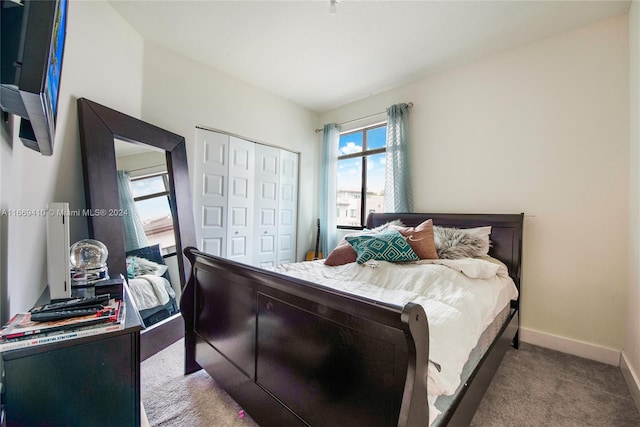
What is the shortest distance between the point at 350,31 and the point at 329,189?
2015 mm

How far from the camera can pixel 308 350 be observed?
107 centimetres

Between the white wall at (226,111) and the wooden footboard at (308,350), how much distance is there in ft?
6.09

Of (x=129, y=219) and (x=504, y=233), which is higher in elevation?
(x=129, y=219)

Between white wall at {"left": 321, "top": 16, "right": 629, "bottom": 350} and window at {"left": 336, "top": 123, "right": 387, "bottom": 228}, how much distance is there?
89 centimetres

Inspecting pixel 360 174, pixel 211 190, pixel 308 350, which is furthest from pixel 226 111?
pixel 308 350

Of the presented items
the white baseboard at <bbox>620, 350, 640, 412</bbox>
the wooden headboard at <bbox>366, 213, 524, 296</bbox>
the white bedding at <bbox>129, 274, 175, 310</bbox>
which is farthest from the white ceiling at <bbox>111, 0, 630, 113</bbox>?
the white baseboard at <bbox>620, 350, 640, 412</bbox>

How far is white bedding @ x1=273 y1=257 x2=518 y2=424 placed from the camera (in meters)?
0.98

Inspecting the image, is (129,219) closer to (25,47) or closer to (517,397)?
(25,47)

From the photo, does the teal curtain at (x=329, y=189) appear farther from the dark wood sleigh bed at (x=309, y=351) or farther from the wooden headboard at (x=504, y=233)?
the dark wood sleigh bed at (x=309, y=351)

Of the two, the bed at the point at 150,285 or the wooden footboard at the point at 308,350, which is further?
the bed at the point at 150,285

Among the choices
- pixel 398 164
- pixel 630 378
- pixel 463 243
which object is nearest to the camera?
pixel 630 378

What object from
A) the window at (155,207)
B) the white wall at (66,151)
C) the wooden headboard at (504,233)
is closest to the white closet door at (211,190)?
the window at (155,207)

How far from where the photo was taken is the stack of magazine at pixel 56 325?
787mm

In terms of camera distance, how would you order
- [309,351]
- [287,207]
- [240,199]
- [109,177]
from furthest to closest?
1. [287,207]
2. [240,199]
3. [109,177]
4. [309,351]
